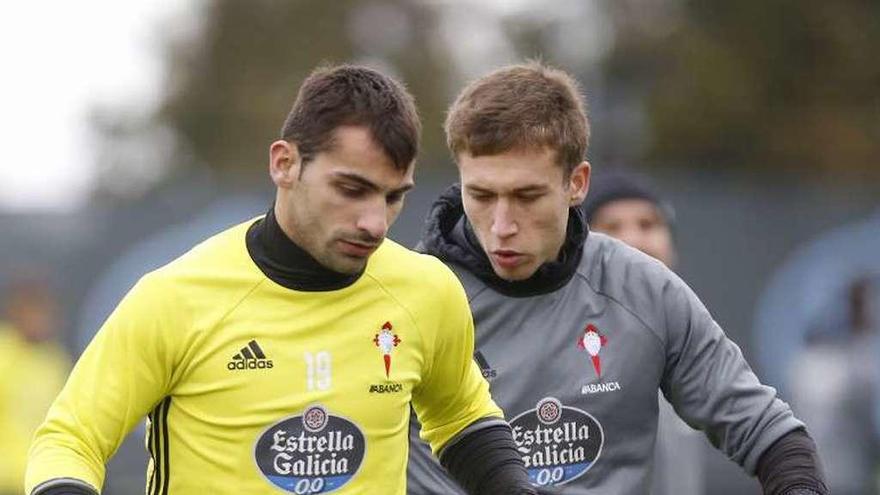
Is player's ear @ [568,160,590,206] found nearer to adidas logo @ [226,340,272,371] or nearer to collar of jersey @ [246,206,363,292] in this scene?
collar of jersey @ [246,206,363,292]

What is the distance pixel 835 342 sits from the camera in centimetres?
1775

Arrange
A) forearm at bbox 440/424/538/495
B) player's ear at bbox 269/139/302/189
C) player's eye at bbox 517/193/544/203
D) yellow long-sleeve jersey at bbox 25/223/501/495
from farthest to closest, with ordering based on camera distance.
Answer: player's eye at bbox 517/193/544/203 < forearm at bbox 440/424/538/495 < player's ear at bbox 269/139/302/189 < yellow long-sleeve jersey at bbox 25/223/501/495

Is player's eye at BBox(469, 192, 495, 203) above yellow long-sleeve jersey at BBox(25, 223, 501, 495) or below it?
above

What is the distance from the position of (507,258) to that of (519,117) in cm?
42

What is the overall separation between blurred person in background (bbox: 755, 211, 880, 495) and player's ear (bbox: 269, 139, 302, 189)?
36.7 ft

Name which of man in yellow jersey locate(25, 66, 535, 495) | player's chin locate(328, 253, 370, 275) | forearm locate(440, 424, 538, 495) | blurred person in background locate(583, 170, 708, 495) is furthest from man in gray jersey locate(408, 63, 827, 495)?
blurred person in background locate(583, 170, 708, 495)

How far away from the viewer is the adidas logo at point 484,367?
20.5 feet

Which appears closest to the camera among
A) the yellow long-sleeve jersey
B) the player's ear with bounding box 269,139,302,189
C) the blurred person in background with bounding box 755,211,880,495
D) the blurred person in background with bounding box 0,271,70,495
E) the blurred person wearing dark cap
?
the yellow long-sleeve jersey

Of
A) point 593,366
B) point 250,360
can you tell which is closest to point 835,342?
point 593,366

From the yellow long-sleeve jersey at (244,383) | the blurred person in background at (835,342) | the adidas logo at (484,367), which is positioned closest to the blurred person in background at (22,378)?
the blurred person in background at (835,342)

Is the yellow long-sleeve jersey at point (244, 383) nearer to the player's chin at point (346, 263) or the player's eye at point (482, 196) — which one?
the player's chin at point (346, 263)

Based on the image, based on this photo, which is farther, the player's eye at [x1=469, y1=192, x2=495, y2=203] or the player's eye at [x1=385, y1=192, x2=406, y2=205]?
the player's eye at [x1=469, y1=192, x2=495, y2=203]

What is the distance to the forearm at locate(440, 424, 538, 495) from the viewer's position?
5.72m

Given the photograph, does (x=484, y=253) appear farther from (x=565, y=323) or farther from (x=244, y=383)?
(x=244, y=383)
